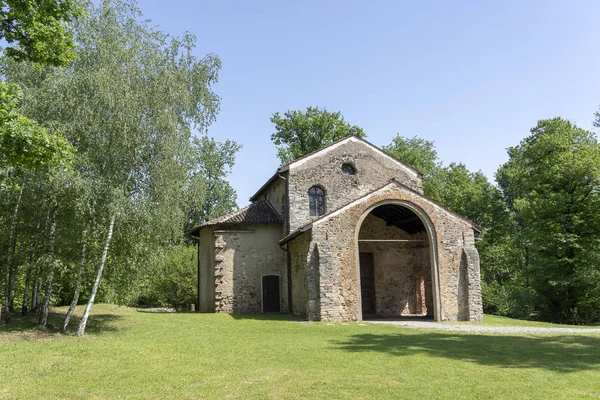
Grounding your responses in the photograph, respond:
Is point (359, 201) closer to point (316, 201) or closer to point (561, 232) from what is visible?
point (316, 201)

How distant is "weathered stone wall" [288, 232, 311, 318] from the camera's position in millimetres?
20164

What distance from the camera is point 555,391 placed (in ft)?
24.9

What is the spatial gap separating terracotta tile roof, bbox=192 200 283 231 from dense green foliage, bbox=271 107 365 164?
13.7 metres

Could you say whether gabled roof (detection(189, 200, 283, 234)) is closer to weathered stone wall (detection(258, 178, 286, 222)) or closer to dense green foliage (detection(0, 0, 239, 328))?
weathered stone wall (detection(258, 178, 286, 222))

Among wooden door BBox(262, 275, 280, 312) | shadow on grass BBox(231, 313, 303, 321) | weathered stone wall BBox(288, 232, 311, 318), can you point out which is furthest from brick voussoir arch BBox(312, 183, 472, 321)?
wooden door BBox(262, 275, 280, 312)

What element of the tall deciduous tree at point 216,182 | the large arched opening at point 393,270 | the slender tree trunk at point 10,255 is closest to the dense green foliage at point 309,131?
the tall deciduous tree at point 216,182

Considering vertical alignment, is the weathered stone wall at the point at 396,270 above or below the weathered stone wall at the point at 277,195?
below

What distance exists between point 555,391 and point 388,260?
17.3 meters

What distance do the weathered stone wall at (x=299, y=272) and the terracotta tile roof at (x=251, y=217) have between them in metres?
2.26

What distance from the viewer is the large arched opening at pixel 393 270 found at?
80.3ft

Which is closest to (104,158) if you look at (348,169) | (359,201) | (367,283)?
(359,201)

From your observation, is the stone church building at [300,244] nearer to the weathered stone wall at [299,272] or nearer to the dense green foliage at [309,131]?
the weathered stone wall at [299,272]

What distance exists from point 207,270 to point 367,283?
31.0 feet

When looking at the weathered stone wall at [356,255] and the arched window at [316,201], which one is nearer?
the weathered stone wall at [356,255]
